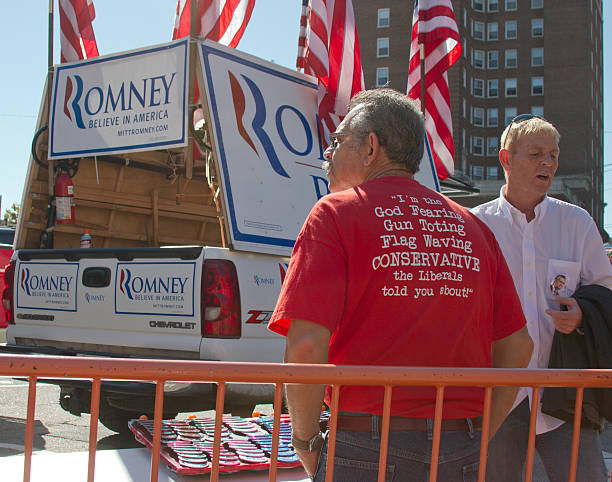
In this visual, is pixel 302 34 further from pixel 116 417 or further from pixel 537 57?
pixel 537 57

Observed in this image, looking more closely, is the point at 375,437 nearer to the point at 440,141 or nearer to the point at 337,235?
the point at 337,235

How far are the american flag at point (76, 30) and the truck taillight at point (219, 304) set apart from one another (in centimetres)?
405

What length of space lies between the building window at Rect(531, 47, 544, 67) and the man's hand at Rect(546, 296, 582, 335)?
6418 centimetres

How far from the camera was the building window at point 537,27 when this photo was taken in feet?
201

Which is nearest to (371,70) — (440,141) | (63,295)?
(440,141)

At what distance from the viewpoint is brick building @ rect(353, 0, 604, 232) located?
189 feet

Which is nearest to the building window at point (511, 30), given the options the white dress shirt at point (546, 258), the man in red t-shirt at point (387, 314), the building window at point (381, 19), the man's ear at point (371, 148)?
the building window at point (381, 19)

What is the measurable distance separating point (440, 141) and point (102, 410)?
4942mm

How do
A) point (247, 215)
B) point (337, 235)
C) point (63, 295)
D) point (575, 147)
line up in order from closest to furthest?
point (337, 235) < point (247, 215) < point (63, 295) < point (575, 147)

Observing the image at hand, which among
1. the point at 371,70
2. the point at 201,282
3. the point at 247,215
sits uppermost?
the point at 371,70

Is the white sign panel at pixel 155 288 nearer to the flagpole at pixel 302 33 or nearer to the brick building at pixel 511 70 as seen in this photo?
the flagpole at pixel 302 33

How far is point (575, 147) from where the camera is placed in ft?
190

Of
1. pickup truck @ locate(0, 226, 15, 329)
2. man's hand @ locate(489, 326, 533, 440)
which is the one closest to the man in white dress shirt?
man's hand @ locate(489, 326, 533, 440)

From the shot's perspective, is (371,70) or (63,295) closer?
(63,295)
